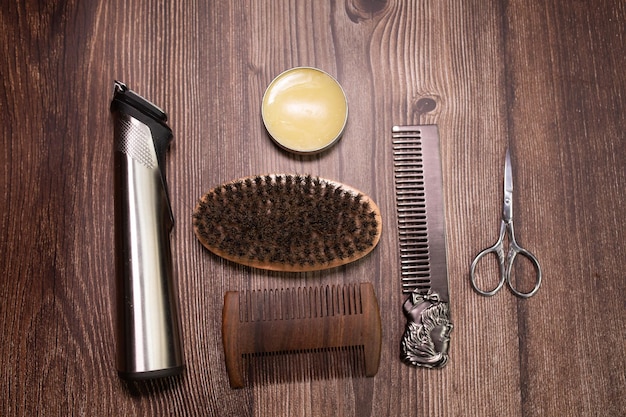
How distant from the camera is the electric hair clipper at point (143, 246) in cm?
111

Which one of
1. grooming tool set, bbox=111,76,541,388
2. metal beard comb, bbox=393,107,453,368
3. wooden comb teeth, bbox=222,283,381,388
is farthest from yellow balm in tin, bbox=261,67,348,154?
wooden comb teeth, bbox=222,283,381,388

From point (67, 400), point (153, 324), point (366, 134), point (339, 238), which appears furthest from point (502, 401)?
point (67, 400)

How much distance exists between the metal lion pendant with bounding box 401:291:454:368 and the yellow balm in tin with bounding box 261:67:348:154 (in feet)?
1.37

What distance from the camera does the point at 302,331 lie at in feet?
3.83

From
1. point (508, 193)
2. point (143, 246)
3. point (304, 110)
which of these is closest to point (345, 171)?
point (304, 110)

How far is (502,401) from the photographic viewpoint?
1.23m

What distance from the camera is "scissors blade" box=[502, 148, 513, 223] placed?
4.06ft

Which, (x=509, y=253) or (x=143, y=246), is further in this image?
(x=509, y=253)

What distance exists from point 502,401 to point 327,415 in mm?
402

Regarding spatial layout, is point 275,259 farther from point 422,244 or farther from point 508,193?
point 508,193

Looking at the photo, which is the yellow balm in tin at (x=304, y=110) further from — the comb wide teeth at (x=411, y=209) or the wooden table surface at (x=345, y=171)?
the comb wide teeth at (x=411, y=209)

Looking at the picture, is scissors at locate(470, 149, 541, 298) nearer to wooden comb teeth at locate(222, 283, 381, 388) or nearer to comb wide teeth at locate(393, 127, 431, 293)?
comb wide teeth at locate(393, 127, 431, 293)

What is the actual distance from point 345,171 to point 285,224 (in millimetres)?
204

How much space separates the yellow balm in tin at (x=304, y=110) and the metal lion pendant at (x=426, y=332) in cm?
42
